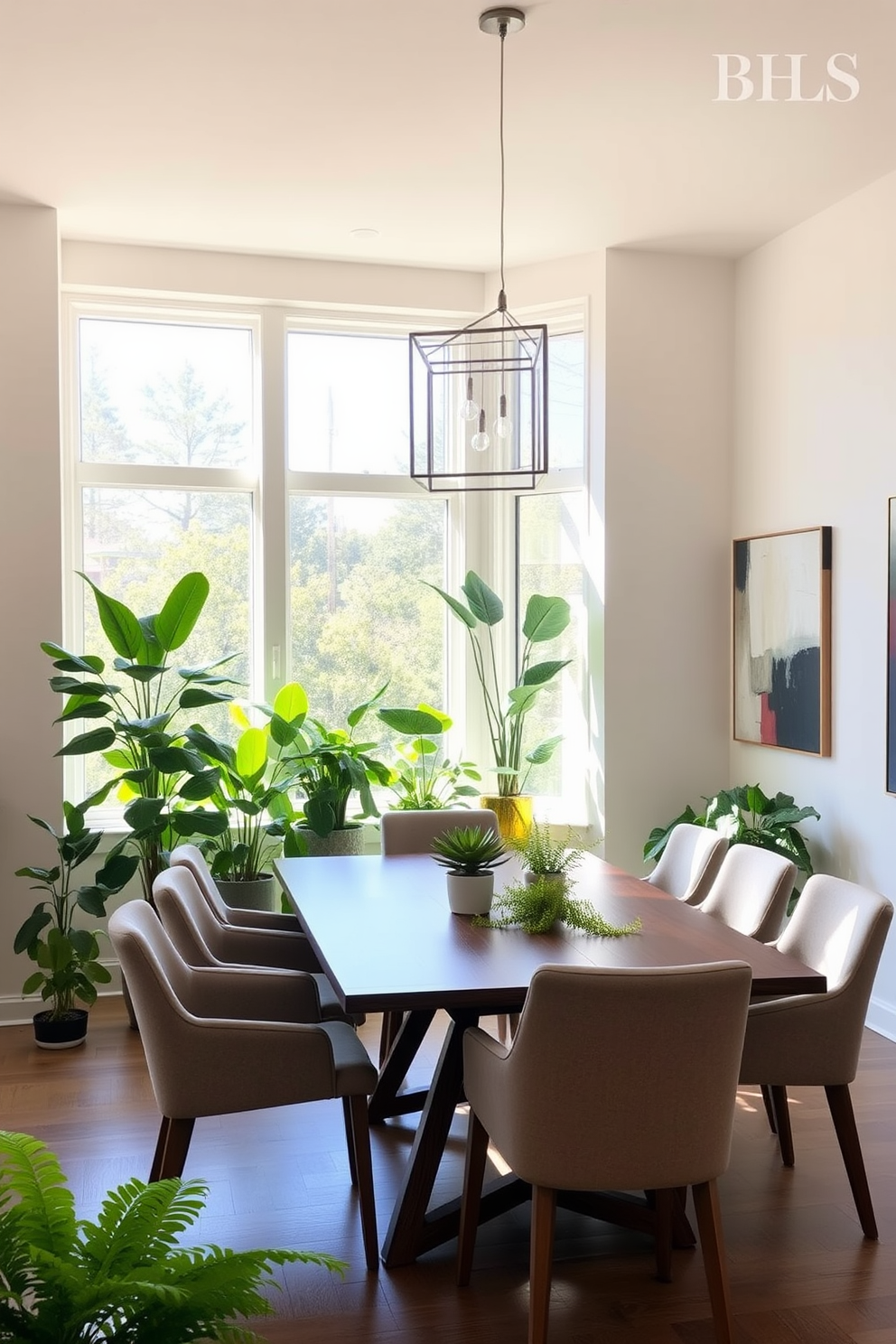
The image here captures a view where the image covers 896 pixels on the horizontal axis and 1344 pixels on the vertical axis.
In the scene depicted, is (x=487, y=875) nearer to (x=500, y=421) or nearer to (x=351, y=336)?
(x=500, y=421)

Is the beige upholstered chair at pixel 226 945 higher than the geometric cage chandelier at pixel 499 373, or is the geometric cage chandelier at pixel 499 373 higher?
the geometric cage chandelier at pixel 499 373

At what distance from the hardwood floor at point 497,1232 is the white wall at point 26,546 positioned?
1.02 metres

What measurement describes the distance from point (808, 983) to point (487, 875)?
967mm

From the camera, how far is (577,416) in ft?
19.1

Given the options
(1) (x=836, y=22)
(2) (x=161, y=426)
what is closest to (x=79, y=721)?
(2) (x=161, y=426)

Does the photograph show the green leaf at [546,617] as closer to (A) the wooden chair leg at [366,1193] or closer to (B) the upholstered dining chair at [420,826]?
(B) the upholstered dining chair at [420,826]

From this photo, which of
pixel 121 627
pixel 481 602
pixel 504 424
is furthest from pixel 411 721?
pixel 504 424

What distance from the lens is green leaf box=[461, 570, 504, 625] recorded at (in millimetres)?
5586

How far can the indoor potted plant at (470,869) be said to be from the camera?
332cm

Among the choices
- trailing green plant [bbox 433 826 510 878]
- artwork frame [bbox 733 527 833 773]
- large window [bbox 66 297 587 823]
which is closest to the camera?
trailing green plant [bbox 433 826 510 878]

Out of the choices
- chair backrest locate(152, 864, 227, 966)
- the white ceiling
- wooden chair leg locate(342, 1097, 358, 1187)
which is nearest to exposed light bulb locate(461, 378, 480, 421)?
the white ceiling

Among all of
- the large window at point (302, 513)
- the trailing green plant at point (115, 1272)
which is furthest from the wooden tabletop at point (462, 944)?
the large window at point (302, 513)

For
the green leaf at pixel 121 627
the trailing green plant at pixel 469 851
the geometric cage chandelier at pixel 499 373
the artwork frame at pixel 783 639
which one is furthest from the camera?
the artwork frame at pixel 783 639

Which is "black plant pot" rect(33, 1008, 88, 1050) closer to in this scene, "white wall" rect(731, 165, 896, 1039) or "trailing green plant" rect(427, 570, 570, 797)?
"trailing green plant" rect(427, 570, 570, 797)
